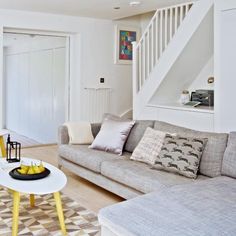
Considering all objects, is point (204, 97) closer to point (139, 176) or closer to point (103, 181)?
point (103, 181)

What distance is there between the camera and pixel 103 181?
11.7 ft

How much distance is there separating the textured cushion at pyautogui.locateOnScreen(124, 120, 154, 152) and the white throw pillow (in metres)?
0.55

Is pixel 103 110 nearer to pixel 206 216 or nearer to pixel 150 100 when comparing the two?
pixel 150 100

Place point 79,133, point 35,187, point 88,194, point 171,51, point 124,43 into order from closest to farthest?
point 35,187, point 88,194, point 79,133, point 171,51, point 124,43

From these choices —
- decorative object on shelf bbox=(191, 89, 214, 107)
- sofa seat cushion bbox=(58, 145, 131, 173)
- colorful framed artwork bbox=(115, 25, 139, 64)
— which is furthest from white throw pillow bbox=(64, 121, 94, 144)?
colorful framed artwork bbox=(115, 25, 139, 64)

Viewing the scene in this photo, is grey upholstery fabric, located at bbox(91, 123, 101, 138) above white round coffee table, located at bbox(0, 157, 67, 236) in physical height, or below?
above

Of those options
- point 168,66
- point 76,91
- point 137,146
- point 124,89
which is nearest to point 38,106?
point 76,91

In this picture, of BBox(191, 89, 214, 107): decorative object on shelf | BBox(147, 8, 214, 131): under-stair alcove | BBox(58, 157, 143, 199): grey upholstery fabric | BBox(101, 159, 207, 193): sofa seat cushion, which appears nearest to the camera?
BBox(101, 159, 207, 193): sofa seat cushion

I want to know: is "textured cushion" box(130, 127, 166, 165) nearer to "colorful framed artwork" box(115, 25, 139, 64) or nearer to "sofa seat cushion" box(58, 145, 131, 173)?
"sofa seat cushion" box(58, 145, 131, 173)

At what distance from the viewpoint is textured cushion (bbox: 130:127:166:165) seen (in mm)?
3426

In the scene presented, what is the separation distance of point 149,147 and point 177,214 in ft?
4.81

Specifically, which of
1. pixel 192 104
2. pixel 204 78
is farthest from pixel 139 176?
pixel 204 78

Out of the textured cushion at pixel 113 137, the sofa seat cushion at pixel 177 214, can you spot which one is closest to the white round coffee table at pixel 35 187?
the sofa seat cushion at pixel 177 214

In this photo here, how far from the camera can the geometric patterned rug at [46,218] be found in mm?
2777
